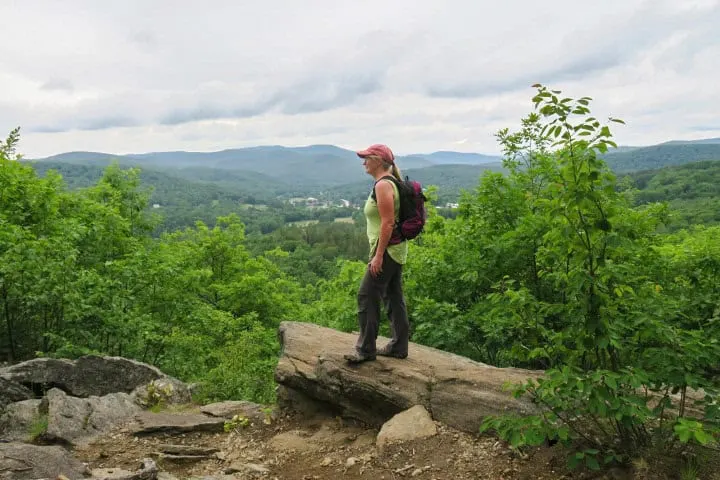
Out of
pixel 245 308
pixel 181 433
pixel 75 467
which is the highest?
pixel 75 467

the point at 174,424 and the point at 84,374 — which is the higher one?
the point at 84,374

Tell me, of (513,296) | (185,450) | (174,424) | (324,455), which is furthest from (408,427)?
(174,424)

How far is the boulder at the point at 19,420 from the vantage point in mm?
6633

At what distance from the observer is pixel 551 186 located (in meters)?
4.08

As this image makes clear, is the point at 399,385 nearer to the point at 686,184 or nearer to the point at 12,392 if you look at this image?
the point at 12,392

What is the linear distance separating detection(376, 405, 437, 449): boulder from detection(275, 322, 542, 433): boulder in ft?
0.50

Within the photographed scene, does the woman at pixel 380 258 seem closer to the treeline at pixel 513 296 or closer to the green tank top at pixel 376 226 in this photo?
the green tank top at pixel 376 226

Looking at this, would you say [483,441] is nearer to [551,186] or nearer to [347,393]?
[347,393]

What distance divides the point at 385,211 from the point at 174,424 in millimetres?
4013

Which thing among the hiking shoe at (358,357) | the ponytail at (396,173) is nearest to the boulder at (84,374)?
the hiking shoe at (358,357)

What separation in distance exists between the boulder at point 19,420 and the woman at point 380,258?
164 inches

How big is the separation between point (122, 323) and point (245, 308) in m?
13.1

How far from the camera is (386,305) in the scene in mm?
6684

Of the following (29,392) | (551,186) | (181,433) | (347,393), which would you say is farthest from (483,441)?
(29,392)
